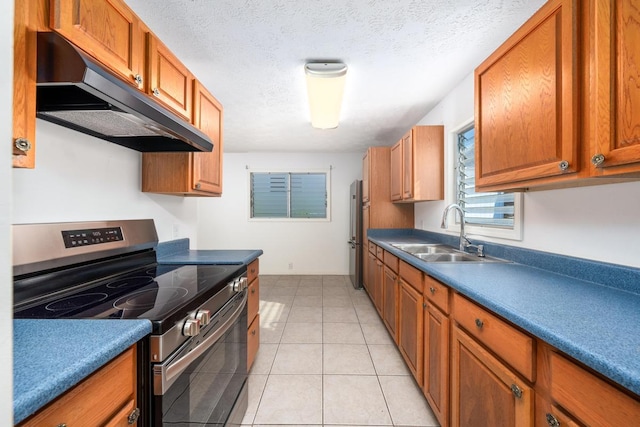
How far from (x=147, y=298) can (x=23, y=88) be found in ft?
2.51

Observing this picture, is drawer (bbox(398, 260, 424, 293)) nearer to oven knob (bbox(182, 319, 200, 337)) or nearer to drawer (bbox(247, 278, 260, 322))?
drawer (bbox(247, 278, 260, 322))

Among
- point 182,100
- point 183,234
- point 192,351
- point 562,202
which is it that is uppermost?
point 182,100

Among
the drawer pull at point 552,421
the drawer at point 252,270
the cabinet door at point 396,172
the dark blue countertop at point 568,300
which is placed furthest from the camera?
the cabinet door at point 396,172

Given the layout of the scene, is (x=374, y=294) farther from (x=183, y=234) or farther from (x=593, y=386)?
(x=593, y=386)

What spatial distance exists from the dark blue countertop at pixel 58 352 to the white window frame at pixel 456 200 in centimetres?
202

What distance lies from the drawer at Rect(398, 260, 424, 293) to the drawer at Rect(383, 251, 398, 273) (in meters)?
0.11

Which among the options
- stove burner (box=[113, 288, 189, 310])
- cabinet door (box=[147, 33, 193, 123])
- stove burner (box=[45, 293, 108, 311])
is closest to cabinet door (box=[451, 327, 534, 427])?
stove burner (box=[113, 288, 189, 310])

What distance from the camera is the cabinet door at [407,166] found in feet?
9.14

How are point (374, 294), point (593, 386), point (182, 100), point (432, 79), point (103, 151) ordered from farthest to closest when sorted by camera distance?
point (374, 294) → point (432, 79) → point (182, 100) → point (103, 151) → point (593, 386)

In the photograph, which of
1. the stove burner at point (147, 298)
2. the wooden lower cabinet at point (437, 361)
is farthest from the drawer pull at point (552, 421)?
the stove burner at point (147, 298)

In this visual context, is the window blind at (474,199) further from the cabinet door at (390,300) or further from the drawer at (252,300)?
the drawer at (252,300)

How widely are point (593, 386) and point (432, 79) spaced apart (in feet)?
7.53

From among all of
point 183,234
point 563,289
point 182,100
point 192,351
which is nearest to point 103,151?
point 182,100

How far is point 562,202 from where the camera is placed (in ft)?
4.58
